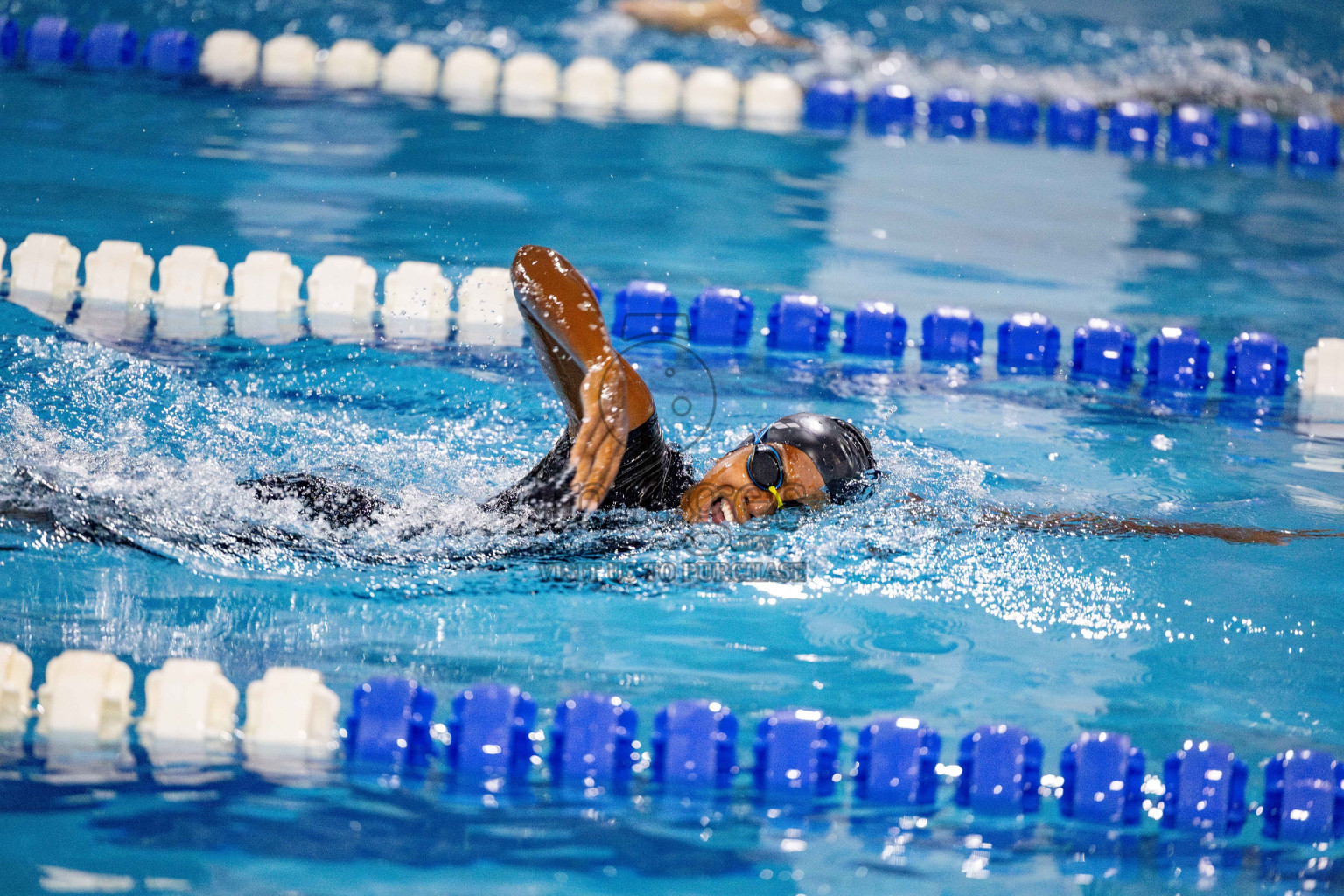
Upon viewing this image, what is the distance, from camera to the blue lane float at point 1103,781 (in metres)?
2.66


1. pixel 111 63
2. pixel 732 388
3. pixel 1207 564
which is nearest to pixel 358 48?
pixel 111 63

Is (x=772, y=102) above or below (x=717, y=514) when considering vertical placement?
above

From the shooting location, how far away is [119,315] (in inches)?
187

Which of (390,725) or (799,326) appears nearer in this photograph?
(390,725)

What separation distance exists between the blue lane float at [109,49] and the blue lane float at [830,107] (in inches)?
161

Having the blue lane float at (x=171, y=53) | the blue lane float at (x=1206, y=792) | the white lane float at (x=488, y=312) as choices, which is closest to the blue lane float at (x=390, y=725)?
the blue lane float at (x=1206, y=792)

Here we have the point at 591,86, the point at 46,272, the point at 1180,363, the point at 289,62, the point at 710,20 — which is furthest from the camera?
the point at 710,20

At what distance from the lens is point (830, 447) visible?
321cm

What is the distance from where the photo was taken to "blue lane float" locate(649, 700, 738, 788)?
264 centimetres

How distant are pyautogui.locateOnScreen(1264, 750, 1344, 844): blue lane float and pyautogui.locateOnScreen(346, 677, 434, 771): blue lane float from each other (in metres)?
1.76

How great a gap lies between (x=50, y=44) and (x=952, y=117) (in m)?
5.45

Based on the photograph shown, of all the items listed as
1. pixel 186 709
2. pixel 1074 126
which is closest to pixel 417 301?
pixel 186 709

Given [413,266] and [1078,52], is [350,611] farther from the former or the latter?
[1078,52]

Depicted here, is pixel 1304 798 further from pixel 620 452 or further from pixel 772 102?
pixel 772 102
